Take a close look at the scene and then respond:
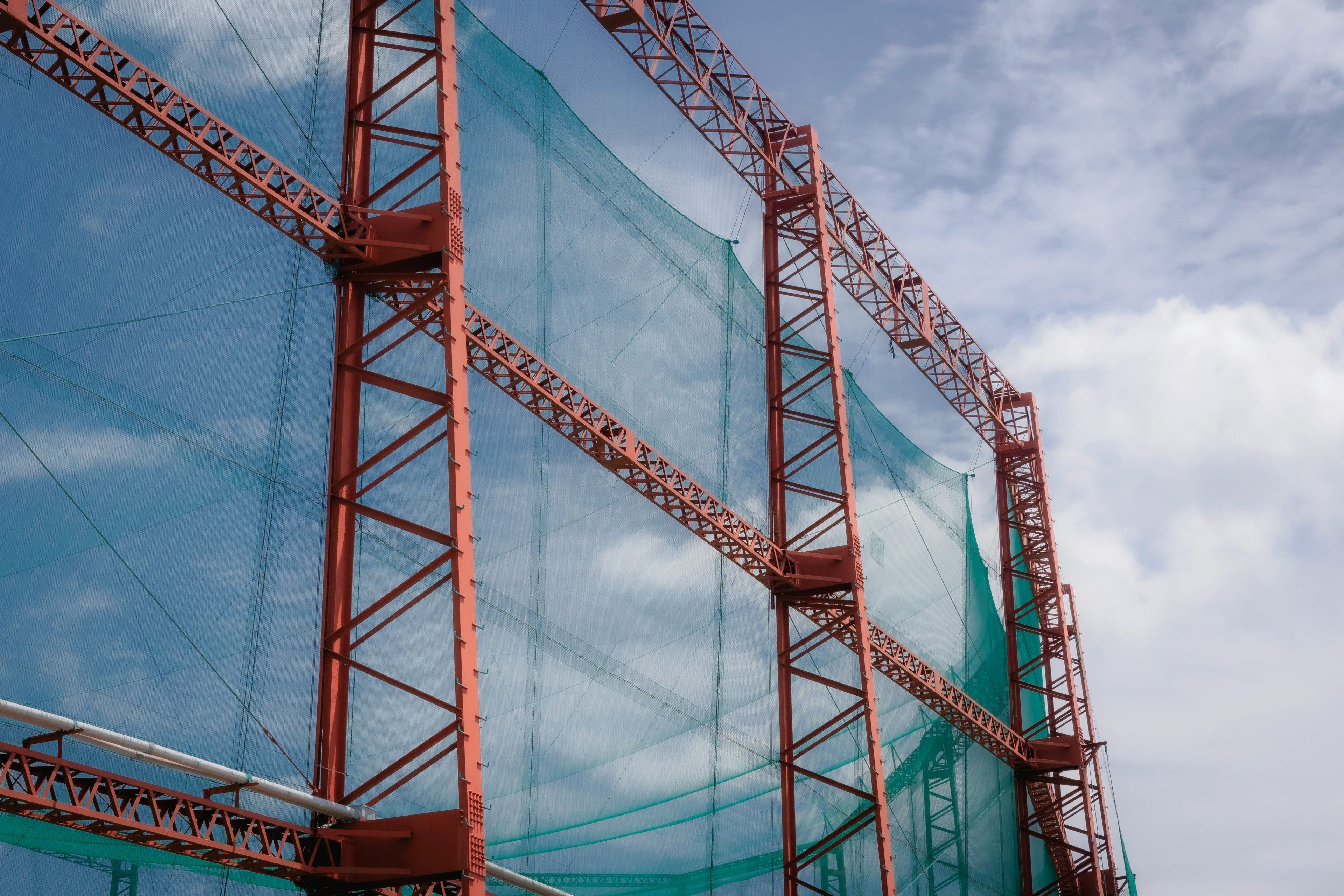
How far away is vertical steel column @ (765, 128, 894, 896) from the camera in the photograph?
62.9ft

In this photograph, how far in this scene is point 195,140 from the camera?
1183 cm

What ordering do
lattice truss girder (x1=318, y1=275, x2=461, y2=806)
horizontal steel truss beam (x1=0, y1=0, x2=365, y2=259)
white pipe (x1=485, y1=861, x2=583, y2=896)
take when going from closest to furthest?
horizontal steel truss beam (x1=0, y1=0, x2=365, y2=259), lattice truss girder (x1=318, y1=275, x2=461, y2=806), white pipe (x1=485, y1=861, x2=583, y2=896)

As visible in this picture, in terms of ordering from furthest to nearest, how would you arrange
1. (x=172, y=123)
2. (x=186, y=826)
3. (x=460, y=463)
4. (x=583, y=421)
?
1. (x=583, y=421)
2. (x=460, y=463)
3. (x=172, y=123)
4. (x=186, y=826)

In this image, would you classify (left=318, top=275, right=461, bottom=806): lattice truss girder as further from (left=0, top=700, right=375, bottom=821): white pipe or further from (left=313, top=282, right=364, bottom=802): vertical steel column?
(left=0, top=700, right=375, bottom=821): white pipe

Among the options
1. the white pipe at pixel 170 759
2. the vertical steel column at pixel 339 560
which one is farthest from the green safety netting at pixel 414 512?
the white pipe at pixel 170 759

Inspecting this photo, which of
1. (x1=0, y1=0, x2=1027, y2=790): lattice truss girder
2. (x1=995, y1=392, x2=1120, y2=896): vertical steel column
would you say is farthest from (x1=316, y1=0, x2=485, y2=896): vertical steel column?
(x1=995, y1=392, x2=1120, y2=896): vertical steel column

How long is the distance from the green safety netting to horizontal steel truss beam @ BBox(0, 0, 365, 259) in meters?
0.30

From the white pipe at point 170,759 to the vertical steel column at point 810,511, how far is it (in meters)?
9.14

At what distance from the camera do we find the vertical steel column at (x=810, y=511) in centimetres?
1917

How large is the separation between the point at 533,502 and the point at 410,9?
5862 mm

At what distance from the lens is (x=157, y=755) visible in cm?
971

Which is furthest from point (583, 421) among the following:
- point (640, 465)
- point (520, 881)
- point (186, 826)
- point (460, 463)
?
point (186, 826)

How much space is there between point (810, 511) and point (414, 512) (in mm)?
9257

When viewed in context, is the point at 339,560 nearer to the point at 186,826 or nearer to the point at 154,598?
the point at 154,598
